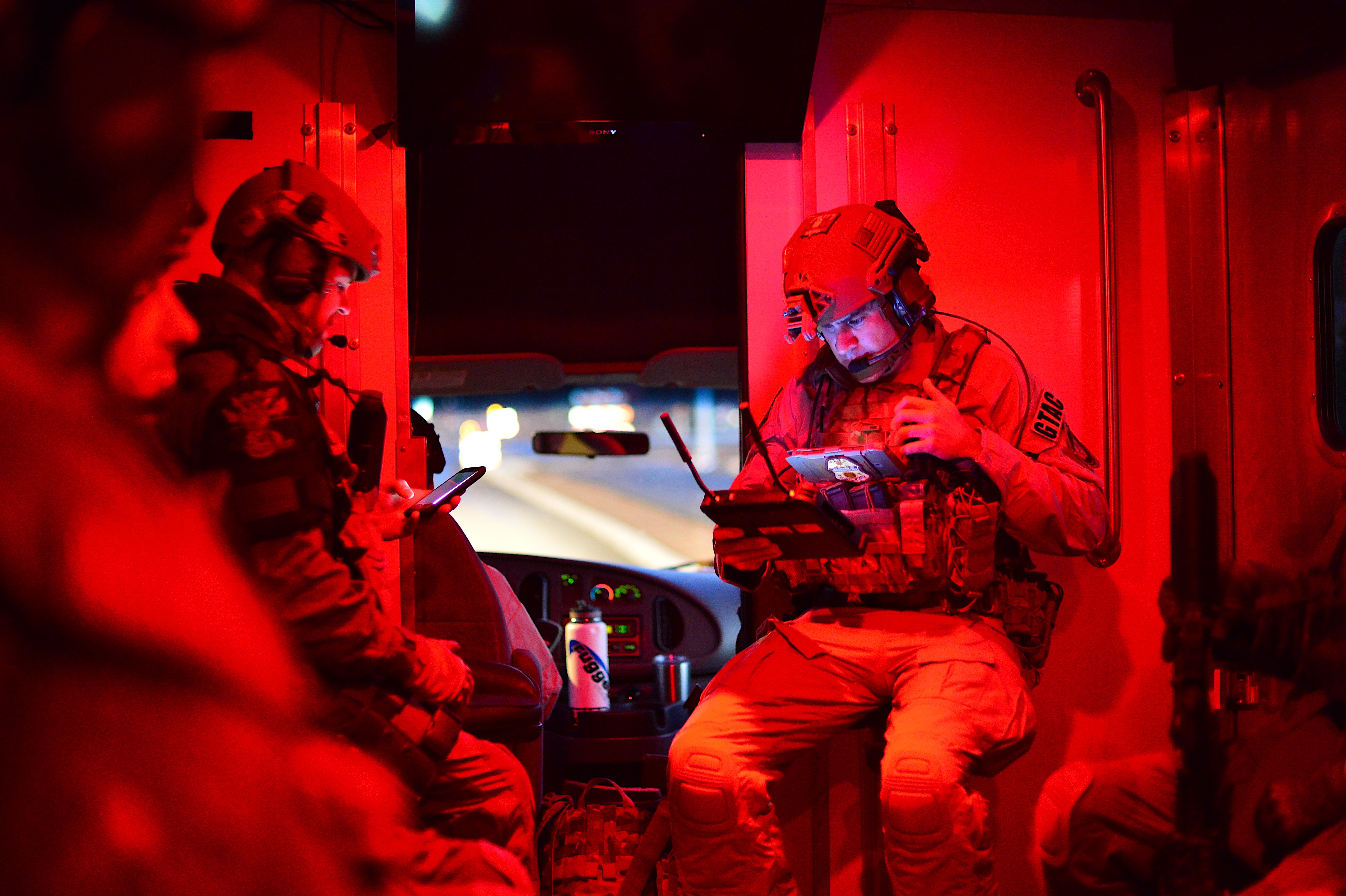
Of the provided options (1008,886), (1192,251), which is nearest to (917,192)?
(1192,251)

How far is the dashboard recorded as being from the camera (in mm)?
4316

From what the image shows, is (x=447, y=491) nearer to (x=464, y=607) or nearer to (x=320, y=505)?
(x=320, y=505)

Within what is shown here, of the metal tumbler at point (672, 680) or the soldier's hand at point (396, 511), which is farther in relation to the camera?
the metal tumbler at point (672, 680)

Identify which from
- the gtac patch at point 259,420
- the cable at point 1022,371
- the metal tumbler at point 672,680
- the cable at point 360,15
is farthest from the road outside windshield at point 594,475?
the gtac patch at point 259,420

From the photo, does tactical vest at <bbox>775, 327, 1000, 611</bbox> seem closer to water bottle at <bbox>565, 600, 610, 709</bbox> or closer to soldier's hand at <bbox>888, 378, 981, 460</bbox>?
soldier's hand at <bbox>888, 378, 981, 460</bbox>

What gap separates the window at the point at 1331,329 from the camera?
277cm

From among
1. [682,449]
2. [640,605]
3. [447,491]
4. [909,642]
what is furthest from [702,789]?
[640,605]

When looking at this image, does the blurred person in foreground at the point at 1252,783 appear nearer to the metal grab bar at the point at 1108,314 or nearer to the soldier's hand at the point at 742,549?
the metal grab bar at the point at 1108,314

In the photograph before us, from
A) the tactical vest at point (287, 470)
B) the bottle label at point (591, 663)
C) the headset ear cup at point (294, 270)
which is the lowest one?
the bottle label at point (591, 663)

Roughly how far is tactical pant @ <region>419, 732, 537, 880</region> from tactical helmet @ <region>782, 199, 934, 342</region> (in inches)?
49.3

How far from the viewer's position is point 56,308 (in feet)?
2.88

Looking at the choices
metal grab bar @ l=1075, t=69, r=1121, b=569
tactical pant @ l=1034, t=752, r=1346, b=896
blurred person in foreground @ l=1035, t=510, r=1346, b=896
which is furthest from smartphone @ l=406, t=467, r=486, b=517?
metal grab bar @ l=1075, t=69, r=1121, b=569

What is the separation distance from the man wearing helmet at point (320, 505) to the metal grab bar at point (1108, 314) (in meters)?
1.91

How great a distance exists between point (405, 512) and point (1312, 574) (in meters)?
2.16
